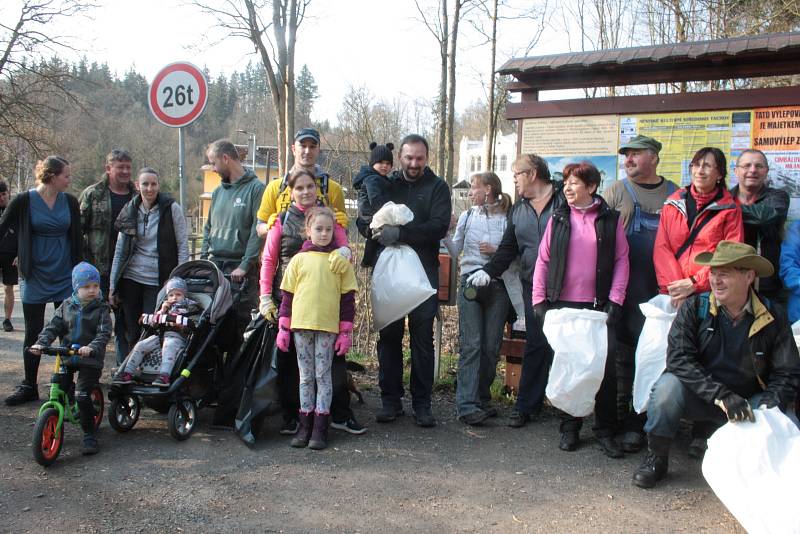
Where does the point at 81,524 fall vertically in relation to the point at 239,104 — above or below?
below

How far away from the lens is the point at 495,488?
13.1 feet

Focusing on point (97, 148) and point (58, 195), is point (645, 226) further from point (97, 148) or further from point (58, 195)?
point (97, 148)

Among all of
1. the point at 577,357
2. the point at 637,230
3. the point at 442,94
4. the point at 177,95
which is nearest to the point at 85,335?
the point at 177,95

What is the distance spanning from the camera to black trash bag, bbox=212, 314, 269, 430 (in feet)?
16.2

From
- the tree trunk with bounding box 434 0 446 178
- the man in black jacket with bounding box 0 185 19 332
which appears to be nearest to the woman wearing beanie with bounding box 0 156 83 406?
the man in black jacket with bounding box 0 185 19 332

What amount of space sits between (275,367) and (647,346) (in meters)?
2.67

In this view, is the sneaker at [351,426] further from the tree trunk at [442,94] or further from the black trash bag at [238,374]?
the tree trunk at [442,94]

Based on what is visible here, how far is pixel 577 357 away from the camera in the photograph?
439 cm

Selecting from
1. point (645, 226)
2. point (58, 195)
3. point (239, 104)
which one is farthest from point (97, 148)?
point (645, 226)

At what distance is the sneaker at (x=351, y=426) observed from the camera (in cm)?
495

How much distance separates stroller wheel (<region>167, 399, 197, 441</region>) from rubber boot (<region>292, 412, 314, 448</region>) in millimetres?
800

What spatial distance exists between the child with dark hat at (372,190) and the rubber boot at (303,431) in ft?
4.40

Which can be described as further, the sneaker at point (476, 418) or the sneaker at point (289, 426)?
the sneaker at point (476, 418)

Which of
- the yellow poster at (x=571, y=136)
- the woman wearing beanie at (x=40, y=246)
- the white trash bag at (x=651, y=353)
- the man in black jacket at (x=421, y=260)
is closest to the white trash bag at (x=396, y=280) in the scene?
the man in black jacket at (x=421, y=260)
